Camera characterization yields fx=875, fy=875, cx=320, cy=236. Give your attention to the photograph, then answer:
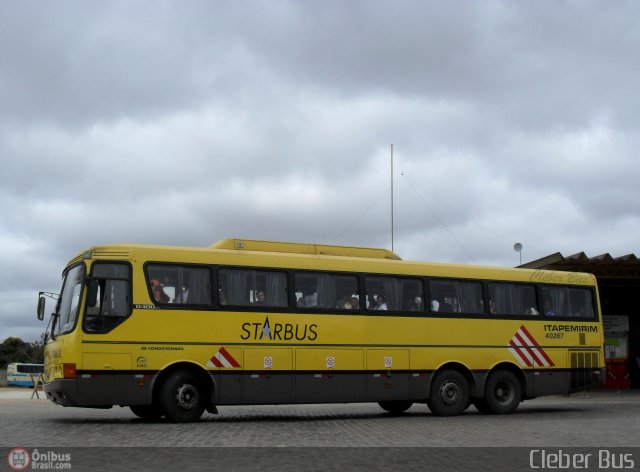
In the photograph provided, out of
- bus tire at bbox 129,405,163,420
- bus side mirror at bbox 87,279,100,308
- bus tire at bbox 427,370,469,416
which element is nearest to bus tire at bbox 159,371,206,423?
bus tire at bbox 129,405,163,420

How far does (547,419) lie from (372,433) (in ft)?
18.0

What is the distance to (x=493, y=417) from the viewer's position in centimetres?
1948

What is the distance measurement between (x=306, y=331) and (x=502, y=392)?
557 cm

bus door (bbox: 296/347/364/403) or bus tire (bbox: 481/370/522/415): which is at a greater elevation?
bus door (bbox: 296/347/364/403)

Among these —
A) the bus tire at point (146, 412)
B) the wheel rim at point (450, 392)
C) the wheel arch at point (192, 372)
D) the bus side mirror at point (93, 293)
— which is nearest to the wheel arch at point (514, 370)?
the wheel rim at point (450, 392)

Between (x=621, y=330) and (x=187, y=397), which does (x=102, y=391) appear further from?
(x=621, y=330)

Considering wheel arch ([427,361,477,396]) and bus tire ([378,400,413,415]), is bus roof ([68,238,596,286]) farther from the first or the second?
bus tire ([378,400,413,415])

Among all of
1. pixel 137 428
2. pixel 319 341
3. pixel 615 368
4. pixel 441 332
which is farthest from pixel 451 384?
pixel 615 368

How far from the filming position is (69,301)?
17.2 meters

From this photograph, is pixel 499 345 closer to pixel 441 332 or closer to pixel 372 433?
pixel 441 332

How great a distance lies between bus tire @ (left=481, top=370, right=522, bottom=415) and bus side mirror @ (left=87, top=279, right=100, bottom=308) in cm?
941

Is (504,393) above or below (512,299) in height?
below

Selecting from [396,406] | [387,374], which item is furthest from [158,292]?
[396,406]

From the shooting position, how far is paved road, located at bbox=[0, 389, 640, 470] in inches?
454
